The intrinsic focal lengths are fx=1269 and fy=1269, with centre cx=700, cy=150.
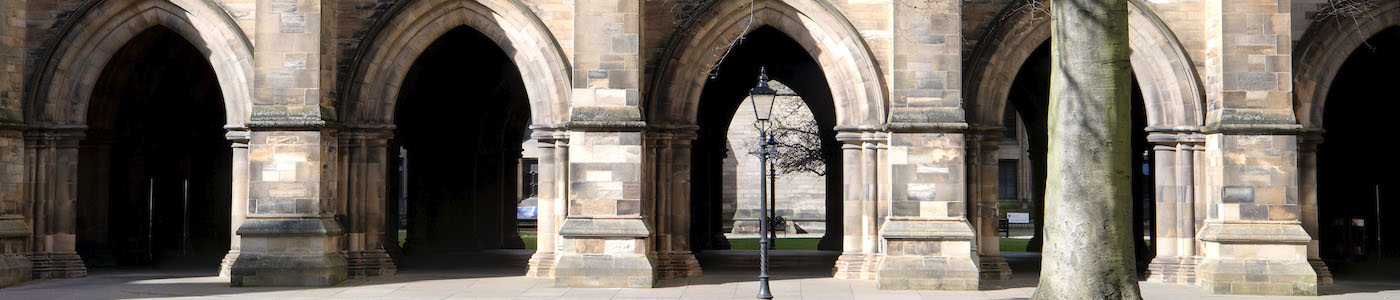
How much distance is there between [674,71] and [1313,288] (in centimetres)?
858

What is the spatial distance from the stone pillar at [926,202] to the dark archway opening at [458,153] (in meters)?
9.31

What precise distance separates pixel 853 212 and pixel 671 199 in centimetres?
252

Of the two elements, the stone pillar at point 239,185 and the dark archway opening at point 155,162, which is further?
the dark archway opening at point 155,162

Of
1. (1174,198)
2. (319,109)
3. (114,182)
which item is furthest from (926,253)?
(114,182)

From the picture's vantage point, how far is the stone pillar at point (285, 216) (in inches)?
647

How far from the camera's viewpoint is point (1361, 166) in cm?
2197

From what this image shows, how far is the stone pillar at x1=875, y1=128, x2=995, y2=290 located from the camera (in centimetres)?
1608

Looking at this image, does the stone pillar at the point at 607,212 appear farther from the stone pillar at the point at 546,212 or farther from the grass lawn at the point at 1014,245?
the grass lawn at the point at 1014,245

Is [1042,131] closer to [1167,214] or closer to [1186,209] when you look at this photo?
[1167,214]

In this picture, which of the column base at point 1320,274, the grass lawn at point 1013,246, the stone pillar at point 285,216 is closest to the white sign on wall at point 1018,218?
the grass lawn at point 1013,246

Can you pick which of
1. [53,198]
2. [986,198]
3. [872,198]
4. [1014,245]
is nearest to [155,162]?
[53,198]

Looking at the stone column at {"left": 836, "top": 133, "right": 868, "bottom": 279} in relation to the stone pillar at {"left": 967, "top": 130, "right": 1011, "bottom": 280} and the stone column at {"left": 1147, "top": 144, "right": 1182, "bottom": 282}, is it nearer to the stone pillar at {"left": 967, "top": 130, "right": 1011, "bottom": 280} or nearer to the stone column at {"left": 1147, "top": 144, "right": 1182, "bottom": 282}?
the stone pillar at {"left": 967, "top": 130, "right": 1011, "bottom": 280}

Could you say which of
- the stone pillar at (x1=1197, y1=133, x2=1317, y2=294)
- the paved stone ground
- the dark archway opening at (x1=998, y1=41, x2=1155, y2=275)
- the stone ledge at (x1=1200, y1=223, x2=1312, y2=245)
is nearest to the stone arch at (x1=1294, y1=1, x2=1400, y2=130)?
the stone pillar at (x1=1197, y1=133, x2=1317, y2=294)

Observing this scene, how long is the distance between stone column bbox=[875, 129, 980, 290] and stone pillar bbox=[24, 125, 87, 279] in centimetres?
1129
